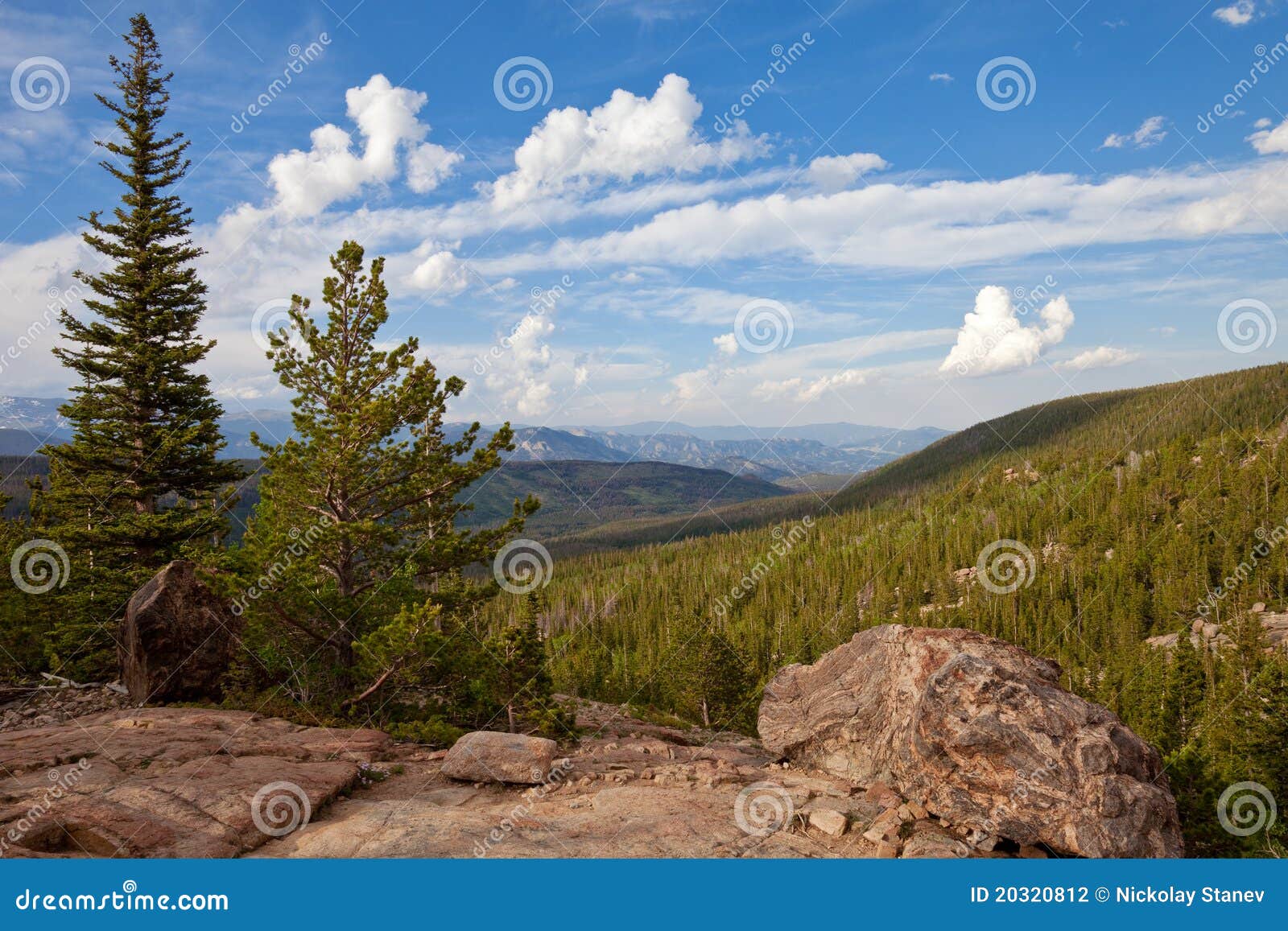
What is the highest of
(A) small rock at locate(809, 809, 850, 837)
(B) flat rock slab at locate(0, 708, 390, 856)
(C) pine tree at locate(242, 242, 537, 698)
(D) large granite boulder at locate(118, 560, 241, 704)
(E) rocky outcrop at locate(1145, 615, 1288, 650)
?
(C) pine tree at locate(242, 242, 537, 698)

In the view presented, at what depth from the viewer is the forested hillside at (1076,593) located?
164 ft

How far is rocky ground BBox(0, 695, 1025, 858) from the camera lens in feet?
33.7

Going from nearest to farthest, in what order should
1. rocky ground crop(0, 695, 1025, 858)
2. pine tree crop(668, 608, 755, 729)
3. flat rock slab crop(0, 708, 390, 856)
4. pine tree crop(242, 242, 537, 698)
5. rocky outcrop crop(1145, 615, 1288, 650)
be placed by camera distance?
1. flat rock slab crop(0, 708, 390, 856)
2. rocky ground crop(0, 695, 1025, 858)
3. pine tree crop(242, 242, 537, 698)
4. pine tree crop(668, 608, 755, 729)
5. rocky outcrop crop(1145, 615, 1288, 650)

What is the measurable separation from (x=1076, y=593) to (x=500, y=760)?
118 meters

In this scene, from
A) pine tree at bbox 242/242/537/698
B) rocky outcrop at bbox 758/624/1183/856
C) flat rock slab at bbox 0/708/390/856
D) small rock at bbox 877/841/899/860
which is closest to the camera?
flat rock slab at bbox 0/708/390/856

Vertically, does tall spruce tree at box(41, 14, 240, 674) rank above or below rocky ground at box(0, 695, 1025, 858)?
above

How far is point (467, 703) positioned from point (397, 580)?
485 centimetres

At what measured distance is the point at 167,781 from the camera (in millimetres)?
12008

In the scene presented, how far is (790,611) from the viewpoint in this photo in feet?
372

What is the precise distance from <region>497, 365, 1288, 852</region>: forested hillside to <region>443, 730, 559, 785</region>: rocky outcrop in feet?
87.5

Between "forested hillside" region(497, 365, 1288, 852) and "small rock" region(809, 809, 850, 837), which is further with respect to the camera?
"forested hillside" region(497, 365, 1288, 852)

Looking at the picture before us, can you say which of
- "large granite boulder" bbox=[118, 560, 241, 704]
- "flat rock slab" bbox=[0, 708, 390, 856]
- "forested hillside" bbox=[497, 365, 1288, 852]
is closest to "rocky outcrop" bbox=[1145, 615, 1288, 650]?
"forested hillside" bbox=[497, 365, 1288, 852]

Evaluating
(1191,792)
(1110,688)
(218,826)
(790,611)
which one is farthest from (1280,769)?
(790,611)

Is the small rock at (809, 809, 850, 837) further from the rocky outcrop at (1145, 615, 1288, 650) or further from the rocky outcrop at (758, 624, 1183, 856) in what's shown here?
the rocky outcrop at (1145, 615, 1288, 650)
